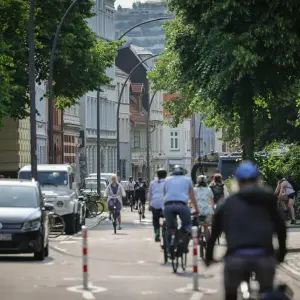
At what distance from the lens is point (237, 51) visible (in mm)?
40625

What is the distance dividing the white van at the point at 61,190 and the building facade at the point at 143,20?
139 metres

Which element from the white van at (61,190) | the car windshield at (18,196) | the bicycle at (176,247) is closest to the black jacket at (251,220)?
the bicycle at (176,247)

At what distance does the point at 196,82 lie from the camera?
4403cm

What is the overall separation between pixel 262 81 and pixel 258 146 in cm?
3188

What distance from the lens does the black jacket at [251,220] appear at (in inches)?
444

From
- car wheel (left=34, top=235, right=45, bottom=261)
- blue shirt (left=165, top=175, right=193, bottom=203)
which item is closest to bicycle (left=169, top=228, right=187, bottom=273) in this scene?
blue shirt (left=165, top=175, right=193, bottom=203)

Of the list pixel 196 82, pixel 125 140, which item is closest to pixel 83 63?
pixel 196 82

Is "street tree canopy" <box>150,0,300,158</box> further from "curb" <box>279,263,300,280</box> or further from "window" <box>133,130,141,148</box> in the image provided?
"window" <box>133,130,141,148</box>

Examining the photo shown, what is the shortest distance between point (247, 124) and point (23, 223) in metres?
20.9

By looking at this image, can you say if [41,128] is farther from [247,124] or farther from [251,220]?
[251,220]

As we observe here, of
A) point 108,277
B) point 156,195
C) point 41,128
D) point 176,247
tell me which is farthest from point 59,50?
point 108,277

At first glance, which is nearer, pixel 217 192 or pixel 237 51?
pixel 217 192

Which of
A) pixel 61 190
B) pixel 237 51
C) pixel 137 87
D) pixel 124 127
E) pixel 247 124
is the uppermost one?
pixel 137 87

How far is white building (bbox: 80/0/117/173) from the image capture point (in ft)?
361
